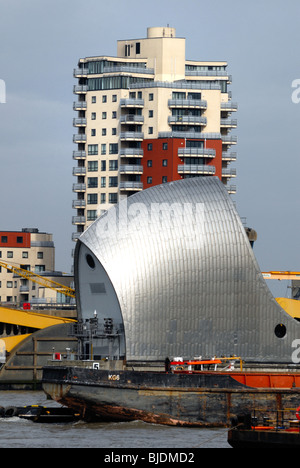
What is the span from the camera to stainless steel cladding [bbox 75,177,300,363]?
66.3 meters

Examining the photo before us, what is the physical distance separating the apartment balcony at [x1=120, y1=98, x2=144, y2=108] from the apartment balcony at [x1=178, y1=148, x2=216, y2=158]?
7558mm

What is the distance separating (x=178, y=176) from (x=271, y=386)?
253ft

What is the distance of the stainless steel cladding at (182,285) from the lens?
66312 mm

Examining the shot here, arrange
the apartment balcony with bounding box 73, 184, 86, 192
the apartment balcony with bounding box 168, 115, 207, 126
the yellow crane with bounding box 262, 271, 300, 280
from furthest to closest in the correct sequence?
the apartment balcony with bounding box 73, 184, 86, 192 → the apartment balcony with bounding box 168, 115, 207, 126 → the yellow crane with bounding box 262, 271, 300, 280

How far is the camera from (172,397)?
53156 millimetres

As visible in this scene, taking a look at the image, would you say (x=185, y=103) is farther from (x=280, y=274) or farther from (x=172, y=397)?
(x=172, y=397)

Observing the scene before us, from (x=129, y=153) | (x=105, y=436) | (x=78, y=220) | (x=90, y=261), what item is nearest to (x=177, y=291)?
(x=90, y=261)

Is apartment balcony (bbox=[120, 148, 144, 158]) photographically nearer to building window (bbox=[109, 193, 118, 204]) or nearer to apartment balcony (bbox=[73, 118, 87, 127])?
building window (bbox=[109, 193, 118, 204])

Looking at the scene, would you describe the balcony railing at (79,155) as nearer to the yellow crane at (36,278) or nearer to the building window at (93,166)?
the building window at (93,166)

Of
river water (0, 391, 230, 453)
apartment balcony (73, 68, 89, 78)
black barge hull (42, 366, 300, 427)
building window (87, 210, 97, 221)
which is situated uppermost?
apartment balcony (73, 68, 89, 78)

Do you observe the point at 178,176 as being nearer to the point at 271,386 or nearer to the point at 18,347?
the point at 18,347

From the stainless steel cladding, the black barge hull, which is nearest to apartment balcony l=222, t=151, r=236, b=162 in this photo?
the stainless steel cladding

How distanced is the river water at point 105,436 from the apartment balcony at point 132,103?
263ft

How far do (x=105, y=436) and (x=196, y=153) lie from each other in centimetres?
8540
